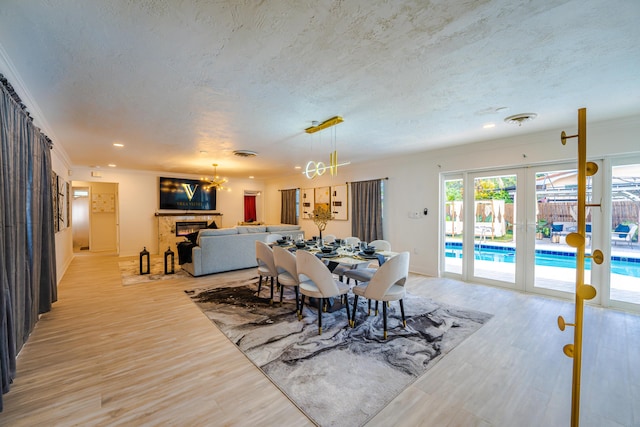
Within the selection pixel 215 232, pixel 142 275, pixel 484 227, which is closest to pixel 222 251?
pixel 215 232

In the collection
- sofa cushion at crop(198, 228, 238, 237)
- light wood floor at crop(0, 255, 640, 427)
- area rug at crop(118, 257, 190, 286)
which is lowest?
light wood floor at crop(0, 255, 640, 427)

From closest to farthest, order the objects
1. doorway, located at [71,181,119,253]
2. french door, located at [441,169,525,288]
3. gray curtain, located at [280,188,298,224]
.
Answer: french door, located at [441,169,525,288]
doorway, located at [71,181,119,253]
gray curtain, located at [280,188,298,224]

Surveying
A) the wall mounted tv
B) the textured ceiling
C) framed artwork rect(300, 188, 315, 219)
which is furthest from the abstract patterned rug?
the wall mounted tv

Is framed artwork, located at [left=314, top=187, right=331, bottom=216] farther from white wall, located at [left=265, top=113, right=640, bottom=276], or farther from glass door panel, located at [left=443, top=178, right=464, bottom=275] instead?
glass door panel, located at [left=443, top=178, right=464, bottom=275]

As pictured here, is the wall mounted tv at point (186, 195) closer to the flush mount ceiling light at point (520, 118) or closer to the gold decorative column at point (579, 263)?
the flush mount ceiling light at point (520, 118)

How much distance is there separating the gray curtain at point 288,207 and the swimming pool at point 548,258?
489 cm

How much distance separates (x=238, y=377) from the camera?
2.15 metres

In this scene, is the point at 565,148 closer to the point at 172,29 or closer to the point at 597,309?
the point at 597,309

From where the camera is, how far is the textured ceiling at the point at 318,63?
5.18 feet

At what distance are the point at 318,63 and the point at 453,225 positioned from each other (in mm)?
4311

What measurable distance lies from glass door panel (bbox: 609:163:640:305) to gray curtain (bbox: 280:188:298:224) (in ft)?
22.9

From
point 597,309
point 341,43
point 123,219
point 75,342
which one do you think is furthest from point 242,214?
point 597,309

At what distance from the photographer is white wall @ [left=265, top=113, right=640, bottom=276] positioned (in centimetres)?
354

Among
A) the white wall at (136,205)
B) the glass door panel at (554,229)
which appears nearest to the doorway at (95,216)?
the white wall at (136,205)
